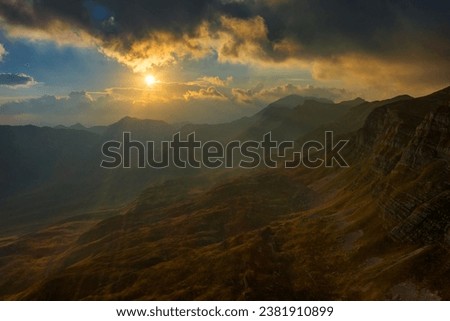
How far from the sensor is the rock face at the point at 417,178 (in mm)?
69806

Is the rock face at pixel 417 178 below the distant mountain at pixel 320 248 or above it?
above

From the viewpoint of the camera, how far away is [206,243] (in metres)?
129

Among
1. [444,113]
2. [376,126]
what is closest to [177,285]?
[444,113]

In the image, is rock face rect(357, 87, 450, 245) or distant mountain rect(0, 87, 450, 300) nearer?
distant mountain rect(0, 87, 450, 300)

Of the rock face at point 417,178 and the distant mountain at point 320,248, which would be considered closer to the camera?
the distant mountain at point 320,248

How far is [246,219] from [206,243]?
21.7m

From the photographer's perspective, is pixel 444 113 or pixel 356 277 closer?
pixel 356 277

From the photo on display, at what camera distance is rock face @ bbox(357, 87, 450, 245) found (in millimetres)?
69806

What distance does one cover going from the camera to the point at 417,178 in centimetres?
8744

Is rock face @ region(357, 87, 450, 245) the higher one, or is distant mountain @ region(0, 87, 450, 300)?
rock face @ region(357, 87, 450, 245)

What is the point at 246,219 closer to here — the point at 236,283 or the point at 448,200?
the point at 236,283

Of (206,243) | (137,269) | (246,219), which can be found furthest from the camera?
(246,219)

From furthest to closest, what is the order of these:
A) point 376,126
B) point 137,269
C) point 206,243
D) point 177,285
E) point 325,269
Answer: point 376,126
point 206,243
point 137,269
point 177,285
point 325,269

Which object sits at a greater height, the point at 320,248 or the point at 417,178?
the point at 417,178
